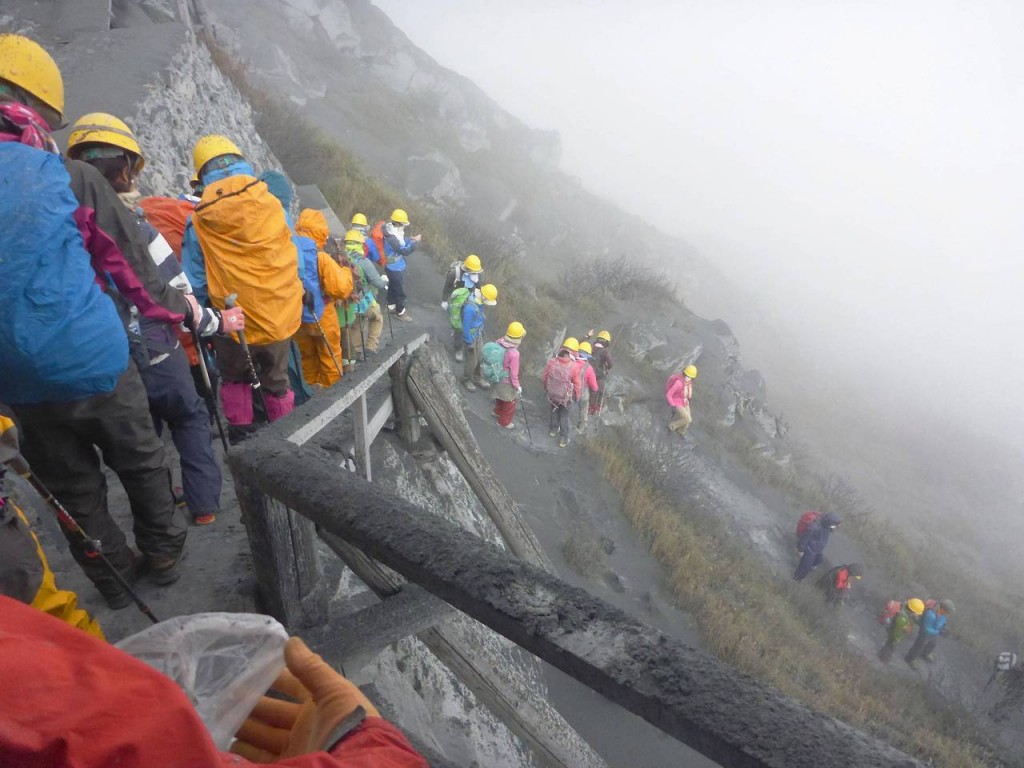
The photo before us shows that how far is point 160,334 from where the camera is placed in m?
2.67

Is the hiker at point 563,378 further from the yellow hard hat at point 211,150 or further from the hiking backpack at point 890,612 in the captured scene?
the hiking backpack at point 890,612

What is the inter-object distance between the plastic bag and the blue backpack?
3.41ft

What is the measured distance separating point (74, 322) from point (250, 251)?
58.6 inches

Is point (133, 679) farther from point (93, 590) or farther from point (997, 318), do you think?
point (997, 318)

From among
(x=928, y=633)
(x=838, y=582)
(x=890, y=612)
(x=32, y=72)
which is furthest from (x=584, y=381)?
(x=32, y=72)

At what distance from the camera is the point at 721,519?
1288 cm

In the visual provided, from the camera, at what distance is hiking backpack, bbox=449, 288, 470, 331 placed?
957 centimetres

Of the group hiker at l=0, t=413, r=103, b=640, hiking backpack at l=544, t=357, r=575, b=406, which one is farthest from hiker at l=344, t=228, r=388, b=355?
hiker at l=0, t=413, r=103, b=640

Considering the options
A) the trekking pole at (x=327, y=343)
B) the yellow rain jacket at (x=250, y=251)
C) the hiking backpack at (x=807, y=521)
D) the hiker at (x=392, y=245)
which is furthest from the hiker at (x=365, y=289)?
the hiking backpack at (x=807, y=521)

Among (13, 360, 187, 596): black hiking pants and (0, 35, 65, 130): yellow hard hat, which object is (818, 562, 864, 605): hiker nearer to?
(13, 360, 187, 596): black hiking pants

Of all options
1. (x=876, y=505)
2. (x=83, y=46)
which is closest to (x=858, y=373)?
(x=876, y=505)

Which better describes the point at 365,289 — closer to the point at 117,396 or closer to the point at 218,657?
the point at 117,396

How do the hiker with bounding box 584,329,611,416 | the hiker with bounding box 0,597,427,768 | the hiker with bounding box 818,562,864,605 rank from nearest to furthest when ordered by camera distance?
1. the hiker with bounding box 0,597,427,768
2. the hiker with bounding box 818,562,864,605
3. the hiker with bounding box 584,329,611,416

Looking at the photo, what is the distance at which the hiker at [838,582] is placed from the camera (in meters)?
11.5
